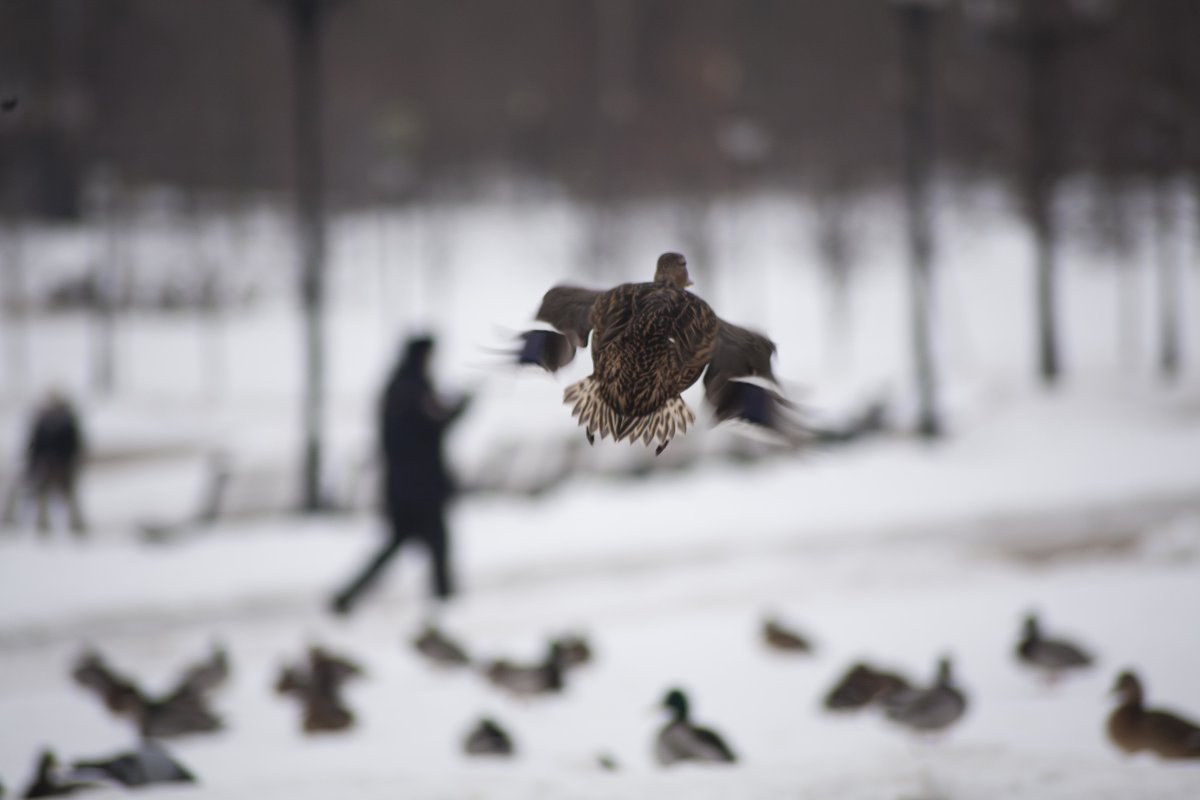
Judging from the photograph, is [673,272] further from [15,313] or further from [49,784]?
[15,313]

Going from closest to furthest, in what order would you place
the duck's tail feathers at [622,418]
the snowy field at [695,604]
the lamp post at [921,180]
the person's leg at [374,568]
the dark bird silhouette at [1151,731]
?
the duck's tail feathers at [622,418] < the dark bird silhouette at [1151,731] < the snowy field at [695,604] < the person's leg at [374,568] < the lamp post at [921,180]

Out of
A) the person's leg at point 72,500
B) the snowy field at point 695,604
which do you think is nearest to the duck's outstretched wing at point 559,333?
the snowy field at point 695,604

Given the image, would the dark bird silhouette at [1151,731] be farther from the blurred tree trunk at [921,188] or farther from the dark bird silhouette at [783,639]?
→ the blurred tree trunk at [921,188]

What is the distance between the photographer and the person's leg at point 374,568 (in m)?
8.70

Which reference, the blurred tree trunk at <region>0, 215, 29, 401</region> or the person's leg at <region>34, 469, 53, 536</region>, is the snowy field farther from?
the blurred tree trunk at <region>0, 215, 29, 401</region>

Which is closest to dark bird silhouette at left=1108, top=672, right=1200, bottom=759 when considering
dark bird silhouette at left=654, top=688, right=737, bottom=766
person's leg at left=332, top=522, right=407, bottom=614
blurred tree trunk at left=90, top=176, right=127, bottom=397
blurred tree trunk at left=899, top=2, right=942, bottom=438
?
dark bird silhouette at left=654, top=688, right=737, bottom=766

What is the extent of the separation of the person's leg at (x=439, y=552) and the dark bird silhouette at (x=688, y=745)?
4160 mm

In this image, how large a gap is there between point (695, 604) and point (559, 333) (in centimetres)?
694

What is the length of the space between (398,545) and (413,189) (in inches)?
1599

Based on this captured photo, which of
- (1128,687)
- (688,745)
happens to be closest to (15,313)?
(688,745)

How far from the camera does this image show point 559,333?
2564 millimetres

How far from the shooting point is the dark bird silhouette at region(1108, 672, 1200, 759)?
4398 millimetres

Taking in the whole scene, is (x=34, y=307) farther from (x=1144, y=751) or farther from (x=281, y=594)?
(x=1144, y=751)

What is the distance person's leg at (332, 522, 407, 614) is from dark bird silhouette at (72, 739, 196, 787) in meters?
4.31
